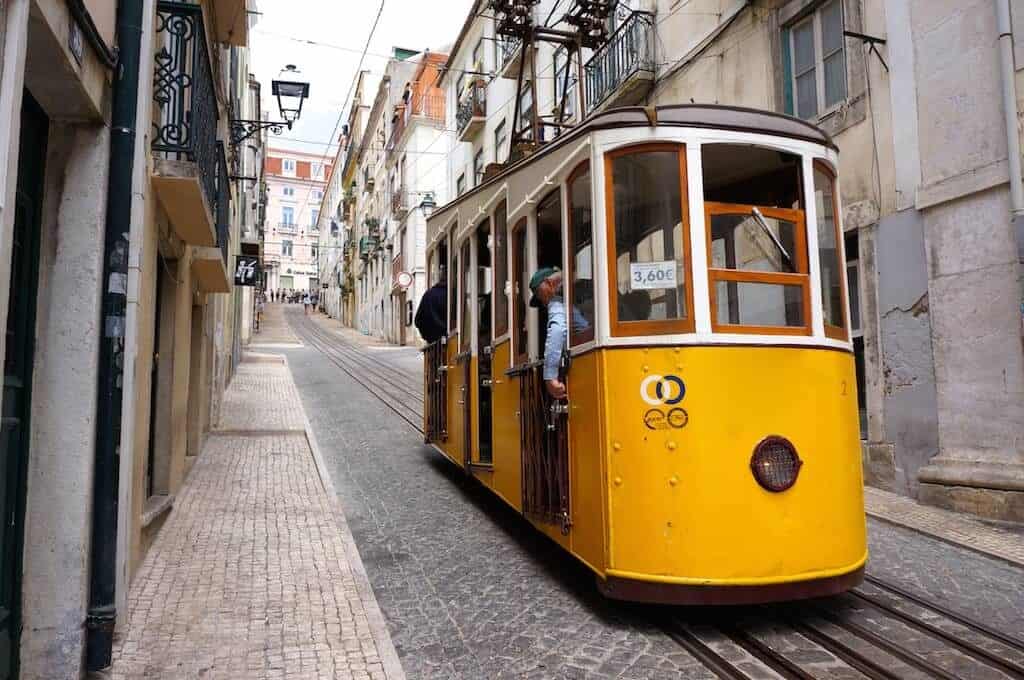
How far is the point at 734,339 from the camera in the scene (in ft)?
13.7

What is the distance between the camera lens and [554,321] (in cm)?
493

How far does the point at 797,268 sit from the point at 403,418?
9.12 meters

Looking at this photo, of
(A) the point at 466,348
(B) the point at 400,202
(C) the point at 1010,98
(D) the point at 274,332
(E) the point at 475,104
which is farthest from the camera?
(D) the point at 274,332

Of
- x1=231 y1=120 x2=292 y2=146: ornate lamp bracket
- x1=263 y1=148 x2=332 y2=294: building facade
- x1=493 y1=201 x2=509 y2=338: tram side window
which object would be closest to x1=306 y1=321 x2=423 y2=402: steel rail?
x1=231 y1=120 x2=292 y2=146: ornate lamp bracket

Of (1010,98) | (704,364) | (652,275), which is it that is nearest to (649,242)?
(652,275)

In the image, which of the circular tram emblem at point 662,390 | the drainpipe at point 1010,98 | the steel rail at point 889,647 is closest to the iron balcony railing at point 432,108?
the drainpipe at point 1010,98

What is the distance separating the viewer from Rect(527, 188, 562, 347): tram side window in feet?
16.8

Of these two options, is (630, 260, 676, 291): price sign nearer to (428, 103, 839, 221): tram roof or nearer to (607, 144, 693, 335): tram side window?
(607, 144, 693, 335): tram side window

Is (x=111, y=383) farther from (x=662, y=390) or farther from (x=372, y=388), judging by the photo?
(x=372, y=388)

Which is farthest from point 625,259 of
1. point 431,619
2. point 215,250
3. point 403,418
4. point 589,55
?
point 589,55

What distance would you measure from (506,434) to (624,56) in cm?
945

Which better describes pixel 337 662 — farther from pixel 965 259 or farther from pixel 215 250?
pixel 965 259

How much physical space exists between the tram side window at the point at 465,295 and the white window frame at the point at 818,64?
15.3 feet

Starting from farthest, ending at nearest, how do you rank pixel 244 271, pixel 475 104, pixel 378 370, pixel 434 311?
pixel 475 104, pixel 378 370, pixel 244 271, pixel 434 311
